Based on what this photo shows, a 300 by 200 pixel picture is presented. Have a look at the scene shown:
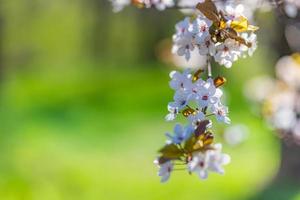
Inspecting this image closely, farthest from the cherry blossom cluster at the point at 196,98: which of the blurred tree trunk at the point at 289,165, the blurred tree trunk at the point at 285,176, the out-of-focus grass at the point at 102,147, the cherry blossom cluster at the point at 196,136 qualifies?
the blurred tree trunk at the point at 289,165

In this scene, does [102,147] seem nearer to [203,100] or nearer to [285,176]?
[285,176]

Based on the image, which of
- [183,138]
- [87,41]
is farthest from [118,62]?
[183,138]

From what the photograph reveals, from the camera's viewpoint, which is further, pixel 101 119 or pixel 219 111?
pixel 101 119

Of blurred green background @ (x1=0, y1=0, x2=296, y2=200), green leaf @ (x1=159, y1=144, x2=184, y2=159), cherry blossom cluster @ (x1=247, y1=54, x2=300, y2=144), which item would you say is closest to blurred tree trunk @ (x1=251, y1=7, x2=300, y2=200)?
blurred green background @ (x1=0, y1=0, x2=296, y2=200)

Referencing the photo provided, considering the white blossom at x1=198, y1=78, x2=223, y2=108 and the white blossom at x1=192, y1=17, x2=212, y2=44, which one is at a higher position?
the white blossom at x1=192, y1=17, x2=212, y2=44

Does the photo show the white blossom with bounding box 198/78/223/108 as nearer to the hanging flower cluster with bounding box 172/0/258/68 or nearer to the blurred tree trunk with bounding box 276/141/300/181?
the hanging flower cluster with bounding box 172/0/258/68

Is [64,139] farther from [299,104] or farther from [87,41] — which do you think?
[87,41]

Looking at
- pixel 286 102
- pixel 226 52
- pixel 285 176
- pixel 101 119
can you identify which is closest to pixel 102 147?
pixel 101 119
